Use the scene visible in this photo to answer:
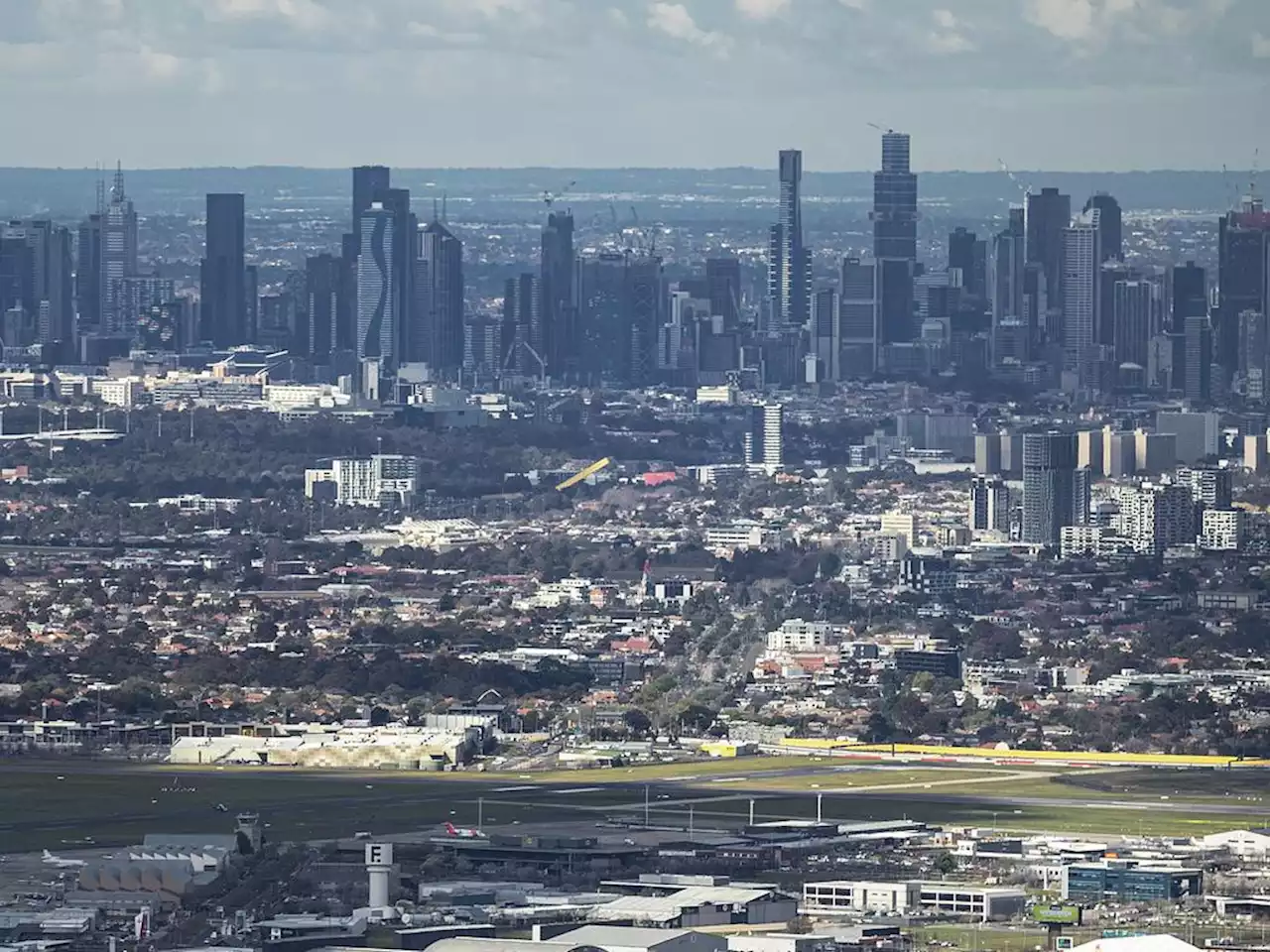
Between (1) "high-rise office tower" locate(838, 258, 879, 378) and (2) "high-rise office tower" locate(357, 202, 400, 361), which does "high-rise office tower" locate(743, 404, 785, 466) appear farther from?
(2) "high-rise office tower" locate(357, 202, 400, 361)

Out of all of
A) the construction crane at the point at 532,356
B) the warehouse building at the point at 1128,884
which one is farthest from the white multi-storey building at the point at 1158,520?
the warehouse building at the point at 1128,884

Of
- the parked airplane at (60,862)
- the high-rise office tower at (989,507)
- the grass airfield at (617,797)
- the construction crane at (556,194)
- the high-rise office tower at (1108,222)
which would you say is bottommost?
the high-rise office tower at (989,507)

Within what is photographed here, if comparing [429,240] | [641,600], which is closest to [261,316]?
[429,240]

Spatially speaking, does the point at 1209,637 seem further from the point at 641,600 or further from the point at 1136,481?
the point at 1136,481

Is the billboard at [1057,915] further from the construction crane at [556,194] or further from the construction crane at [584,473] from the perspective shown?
the construction crane at [556,194]

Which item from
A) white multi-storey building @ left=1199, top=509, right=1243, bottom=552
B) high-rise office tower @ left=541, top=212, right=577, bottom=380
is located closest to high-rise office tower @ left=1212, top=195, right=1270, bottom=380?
high-rise office tower @ left=541, top=212, right=577, bottom=380

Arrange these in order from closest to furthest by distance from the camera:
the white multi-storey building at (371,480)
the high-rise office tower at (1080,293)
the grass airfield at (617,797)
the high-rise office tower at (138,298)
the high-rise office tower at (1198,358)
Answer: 1. the grass airfield at (617,797)
2. the white multi-storey building at (371,480)
3. the high-rise office tower at (1198,358)
4. the high-rise office tower at (1080,293)
5. the high-rise office tower at (138,298)

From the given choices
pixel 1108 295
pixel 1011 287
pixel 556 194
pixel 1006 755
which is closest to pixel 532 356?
pixel 1011 287
